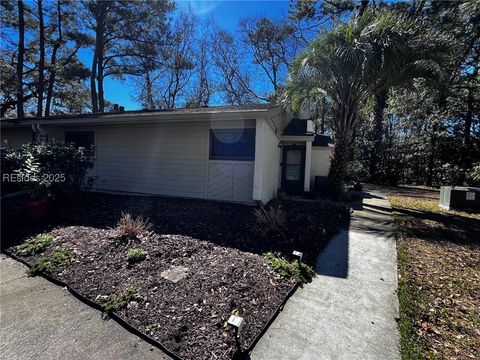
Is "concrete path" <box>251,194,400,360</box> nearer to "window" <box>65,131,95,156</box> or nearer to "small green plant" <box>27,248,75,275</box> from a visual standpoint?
"small green plant" <box>27,248,75,275</box>

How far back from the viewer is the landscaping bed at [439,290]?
8.00 ft

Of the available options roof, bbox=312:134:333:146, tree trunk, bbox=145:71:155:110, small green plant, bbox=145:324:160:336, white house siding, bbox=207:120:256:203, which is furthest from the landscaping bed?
tree trunk, bbox=145:71:155:110

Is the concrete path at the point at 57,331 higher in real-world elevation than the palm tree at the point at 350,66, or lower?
lower

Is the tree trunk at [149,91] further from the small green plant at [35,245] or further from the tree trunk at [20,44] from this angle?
the small green plant at [35,245]

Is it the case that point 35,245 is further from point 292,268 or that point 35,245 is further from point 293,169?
point 293,169

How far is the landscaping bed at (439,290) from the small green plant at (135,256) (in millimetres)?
3498

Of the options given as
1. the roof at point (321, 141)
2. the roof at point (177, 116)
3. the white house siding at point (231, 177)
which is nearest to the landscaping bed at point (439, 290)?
the white house siding at point (231, 177)

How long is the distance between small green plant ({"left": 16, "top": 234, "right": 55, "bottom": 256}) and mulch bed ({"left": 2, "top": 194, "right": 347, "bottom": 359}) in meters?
0.15

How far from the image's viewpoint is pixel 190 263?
3822 millimetres

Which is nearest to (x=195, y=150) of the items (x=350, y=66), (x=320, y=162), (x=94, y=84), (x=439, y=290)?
(x=350, y=66)

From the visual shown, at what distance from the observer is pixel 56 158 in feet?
22.1

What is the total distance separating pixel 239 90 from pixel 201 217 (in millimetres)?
19051

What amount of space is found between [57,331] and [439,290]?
4.70 meters

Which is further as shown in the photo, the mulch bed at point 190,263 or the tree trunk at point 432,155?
the tree trunk at point 432,155
